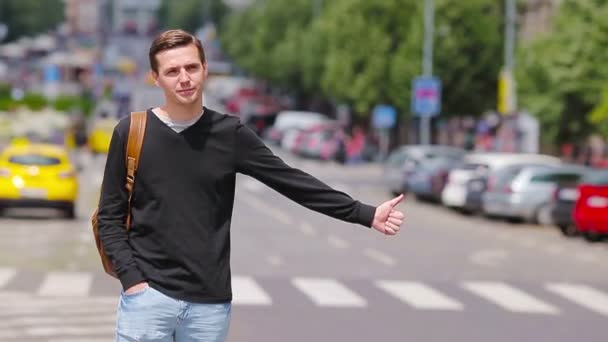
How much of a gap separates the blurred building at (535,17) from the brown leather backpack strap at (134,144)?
66923 millimetres

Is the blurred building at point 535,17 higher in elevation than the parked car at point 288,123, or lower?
higher

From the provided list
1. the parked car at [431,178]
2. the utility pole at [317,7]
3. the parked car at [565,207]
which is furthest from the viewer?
the utility pole at [317,7]

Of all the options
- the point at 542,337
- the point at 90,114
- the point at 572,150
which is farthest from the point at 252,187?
the point at 90,114

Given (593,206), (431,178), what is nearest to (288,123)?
(431,178)

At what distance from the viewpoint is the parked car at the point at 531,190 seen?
34.7 metres

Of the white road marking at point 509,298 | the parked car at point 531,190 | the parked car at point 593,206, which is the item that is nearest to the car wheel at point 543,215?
the parked car at point 531,190

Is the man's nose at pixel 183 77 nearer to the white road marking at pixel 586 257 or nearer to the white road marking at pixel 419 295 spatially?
the white road marking at pixel 419 295

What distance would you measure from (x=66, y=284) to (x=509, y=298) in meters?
4.87

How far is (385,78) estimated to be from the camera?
3007 inches

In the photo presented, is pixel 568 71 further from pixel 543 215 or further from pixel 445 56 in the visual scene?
pixel 445 56

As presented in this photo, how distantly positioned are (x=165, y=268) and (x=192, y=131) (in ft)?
1.66

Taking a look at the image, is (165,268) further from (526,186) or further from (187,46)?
(526,186)

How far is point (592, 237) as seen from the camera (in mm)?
29641

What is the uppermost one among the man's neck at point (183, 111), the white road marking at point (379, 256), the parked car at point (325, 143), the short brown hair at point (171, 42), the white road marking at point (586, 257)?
the short brown hair at point (171, 42)
